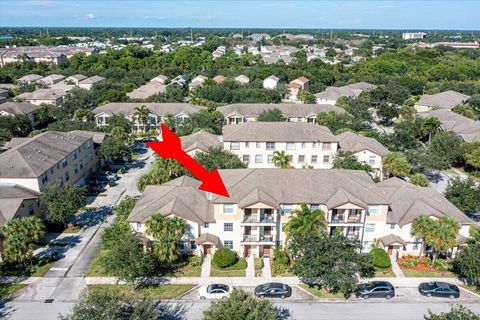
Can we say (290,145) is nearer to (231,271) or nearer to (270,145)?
(270,145)

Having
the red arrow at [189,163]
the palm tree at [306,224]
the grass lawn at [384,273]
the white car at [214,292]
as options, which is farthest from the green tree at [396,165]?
the white car at [214,292]

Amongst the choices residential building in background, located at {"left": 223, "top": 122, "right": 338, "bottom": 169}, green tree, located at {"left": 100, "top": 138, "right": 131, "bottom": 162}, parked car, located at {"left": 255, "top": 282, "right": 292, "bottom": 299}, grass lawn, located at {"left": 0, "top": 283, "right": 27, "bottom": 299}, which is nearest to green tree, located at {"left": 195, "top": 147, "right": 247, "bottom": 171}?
residential building in background, located at {"left": 223, "top": 122, "right": 338, "bottom": 169}

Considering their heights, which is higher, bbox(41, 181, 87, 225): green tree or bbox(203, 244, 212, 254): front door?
bbox(41, 181, 87, 225): green tree

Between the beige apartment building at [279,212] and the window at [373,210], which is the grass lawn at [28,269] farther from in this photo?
the window at [373,210]

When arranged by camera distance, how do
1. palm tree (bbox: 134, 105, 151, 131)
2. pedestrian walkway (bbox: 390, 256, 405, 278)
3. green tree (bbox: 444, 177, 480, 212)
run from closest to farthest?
pedestrian walkway (bbox: 390, 256, 405, 278)
green tree (bbox: 444, 177, 480, 212)
palm tree (bbox: 134, 105, 151, 131)

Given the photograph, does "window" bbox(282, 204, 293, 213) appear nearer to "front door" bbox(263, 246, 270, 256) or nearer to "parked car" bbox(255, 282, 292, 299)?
"front door" bbox(263, 246, 270, 256)

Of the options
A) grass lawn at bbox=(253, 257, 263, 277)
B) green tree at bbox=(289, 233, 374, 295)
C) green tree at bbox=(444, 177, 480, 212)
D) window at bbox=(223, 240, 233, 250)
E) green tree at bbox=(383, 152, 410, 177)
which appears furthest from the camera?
green tree at bbox=(383, 152, 410, 177)

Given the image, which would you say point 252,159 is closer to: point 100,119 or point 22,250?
point 22,250
